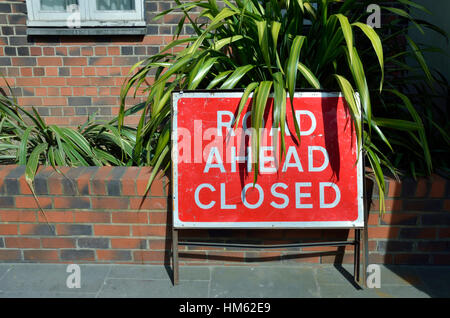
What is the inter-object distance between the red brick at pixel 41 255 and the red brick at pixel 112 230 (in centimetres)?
33

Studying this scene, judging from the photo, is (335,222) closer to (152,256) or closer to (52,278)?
(152,256)

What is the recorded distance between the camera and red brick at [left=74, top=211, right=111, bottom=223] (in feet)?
9.40

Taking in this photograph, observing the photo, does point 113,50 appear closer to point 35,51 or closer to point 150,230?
point 35,51

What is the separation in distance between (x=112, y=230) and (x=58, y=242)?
0.37 meters

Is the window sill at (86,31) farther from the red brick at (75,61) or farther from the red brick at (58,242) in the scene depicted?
the red brick at (58,242)

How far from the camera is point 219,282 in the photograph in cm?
275

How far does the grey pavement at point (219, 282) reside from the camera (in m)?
2.62

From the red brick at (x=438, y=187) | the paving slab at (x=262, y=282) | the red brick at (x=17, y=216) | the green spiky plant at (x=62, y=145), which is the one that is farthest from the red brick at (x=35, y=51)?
the red brick at (x=438, y=187)

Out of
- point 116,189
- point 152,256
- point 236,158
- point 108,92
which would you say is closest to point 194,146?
point 236,158

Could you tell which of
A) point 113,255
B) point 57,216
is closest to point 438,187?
point 113,255

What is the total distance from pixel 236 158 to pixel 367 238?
2.95 ft

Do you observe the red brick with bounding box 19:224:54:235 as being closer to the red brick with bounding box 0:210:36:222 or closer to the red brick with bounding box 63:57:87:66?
the red brick with bounding box 0:210:36:222

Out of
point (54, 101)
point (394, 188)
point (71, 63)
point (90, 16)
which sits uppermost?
point (90, 16)

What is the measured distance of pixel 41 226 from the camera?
9.55 feet
